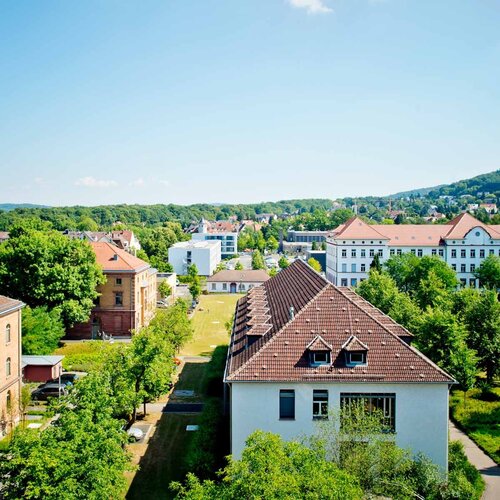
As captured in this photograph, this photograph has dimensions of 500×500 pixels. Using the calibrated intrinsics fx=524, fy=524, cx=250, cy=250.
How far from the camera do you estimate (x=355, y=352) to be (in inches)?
800

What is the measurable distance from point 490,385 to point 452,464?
584 inches

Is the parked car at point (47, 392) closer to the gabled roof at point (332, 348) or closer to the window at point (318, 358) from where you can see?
the gabled roof at point (332, 348)

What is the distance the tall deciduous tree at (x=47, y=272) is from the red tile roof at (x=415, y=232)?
43155 mm

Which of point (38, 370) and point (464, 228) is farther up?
point (464, 228)

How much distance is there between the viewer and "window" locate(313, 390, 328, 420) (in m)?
20.1

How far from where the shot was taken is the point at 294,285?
3084 cm

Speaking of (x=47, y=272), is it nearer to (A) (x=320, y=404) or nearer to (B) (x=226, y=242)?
(A) (x=320, y=404)

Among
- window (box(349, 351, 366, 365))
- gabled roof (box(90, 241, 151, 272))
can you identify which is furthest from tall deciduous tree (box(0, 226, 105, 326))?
window (box(349, 351, 366, 365))

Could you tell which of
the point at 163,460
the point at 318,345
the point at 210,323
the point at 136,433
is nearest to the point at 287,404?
the point at 318,345

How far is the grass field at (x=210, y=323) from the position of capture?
48.1m

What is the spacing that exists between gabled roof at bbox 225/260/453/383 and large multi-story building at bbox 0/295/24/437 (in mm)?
12403

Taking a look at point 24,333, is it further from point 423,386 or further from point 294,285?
point 423,386

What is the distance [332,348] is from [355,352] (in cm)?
103

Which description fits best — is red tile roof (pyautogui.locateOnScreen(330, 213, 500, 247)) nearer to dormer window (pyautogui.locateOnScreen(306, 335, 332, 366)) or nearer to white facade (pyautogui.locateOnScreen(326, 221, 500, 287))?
white facade (pyautogui.locateOnScreen(326, 221, 500, 287))
